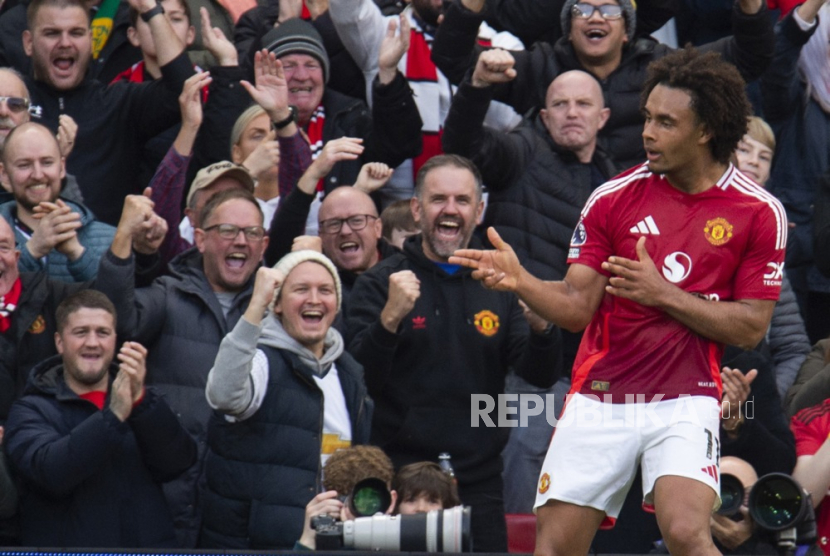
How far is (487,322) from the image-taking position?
7.23 m

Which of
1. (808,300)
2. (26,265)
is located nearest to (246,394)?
(26,265)

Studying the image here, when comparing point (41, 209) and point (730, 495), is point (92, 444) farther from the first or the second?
point (730, 495)

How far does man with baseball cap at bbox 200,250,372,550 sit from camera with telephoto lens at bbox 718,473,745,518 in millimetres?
1596

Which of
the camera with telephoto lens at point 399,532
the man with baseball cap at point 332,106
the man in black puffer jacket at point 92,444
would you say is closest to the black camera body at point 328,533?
the camera with telephoto lens at point 399,532

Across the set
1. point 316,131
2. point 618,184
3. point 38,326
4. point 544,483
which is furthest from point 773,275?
point 316,131

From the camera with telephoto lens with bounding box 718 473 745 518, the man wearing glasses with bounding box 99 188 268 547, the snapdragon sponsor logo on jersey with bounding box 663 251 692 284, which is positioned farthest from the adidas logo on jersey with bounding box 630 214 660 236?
the man wearing glasses with bounding box 99 188 268 547

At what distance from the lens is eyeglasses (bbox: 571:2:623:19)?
8.38 m

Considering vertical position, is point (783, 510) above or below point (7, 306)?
below

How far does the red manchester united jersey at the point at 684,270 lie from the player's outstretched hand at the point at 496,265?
41 cm

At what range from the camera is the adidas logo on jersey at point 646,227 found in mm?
5605

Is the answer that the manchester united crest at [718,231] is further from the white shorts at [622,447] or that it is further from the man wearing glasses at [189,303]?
the man wearing glasses at [189,303]

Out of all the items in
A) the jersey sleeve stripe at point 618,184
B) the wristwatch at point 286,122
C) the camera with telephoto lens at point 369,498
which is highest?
the wristwatch at point 286,122

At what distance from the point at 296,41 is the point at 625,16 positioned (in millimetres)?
1853

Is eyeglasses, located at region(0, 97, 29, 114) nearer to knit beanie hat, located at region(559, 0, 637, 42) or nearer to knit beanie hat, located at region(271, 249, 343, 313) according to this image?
knit beanie hat, located at region(271, 249, 343, 313)
